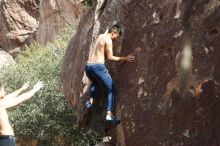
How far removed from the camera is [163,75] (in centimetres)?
763

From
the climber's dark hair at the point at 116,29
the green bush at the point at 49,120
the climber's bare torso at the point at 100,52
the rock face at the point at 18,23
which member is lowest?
the green bush at the point at 49,120

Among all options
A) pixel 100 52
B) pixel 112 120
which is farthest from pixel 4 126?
pixel 100 52

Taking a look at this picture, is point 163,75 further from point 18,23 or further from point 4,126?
point 18,23

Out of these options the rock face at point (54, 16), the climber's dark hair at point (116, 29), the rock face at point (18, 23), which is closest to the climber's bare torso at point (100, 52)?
the climber's dark hair at point (116, 29)

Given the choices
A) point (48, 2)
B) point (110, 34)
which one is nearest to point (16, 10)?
point (48, 2)

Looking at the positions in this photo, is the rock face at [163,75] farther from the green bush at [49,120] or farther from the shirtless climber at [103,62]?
the green bush at [49,120]

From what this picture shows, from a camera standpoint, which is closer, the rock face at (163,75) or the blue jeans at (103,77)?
the rock face at (163,75)

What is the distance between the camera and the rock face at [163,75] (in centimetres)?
684

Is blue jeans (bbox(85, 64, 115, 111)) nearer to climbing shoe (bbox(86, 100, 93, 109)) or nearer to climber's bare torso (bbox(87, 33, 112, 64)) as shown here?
climber's bare torso (bbox(87, 33, 112, 64))

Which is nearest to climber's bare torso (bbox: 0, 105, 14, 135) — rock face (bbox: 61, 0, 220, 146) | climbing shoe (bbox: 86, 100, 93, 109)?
rock face (bbox: 61, 0, 220, 146)

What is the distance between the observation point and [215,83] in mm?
6707

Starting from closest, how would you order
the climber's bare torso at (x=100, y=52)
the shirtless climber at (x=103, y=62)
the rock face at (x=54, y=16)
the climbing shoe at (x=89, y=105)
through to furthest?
the shirtless climber at (x=103, y=62)
the climber's bare torso at (x=100, y=52)
the climbing shoe at (x=89, y=105)
the rock face at (x=54, y=16)

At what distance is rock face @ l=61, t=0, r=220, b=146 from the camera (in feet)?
22.4

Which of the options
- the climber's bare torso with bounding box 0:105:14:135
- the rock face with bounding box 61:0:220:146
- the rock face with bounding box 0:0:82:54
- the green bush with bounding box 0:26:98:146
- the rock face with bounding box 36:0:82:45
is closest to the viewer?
the climber's bare torso with bounding box 0:105:14:135
